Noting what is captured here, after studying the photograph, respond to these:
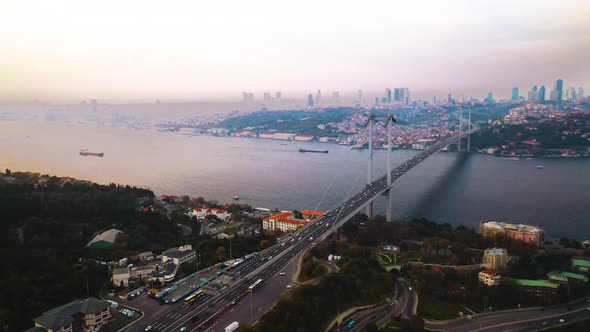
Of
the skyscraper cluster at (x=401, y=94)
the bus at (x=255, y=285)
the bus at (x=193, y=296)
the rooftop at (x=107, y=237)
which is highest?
the skyscraper cluster at (x=401, y=94)

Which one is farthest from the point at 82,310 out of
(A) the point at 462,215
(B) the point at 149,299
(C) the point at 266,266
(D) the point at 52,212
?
(A) the point at 462,215

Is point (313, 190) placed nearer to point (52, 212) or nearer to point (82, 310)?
point (52, 212)

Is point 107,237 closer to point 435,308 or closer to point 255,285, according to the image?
point 255,285

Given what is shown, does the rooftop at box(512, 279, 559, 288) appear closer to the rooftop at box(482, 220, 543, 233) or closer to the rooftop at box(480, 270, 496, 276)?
the rooftop at box(480, 270, 496, 276)

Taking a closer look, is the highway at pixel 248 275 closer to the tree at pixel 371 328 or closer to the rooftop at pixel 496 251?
the tree at pixel 371 328

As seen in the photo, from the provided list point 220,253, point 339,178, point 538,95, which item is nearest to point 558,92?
point 538,95

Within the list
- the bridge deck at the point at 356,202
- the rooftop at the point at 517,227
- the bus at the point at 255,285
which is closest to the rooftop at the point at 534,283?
the rooftop at the point at 517,227
